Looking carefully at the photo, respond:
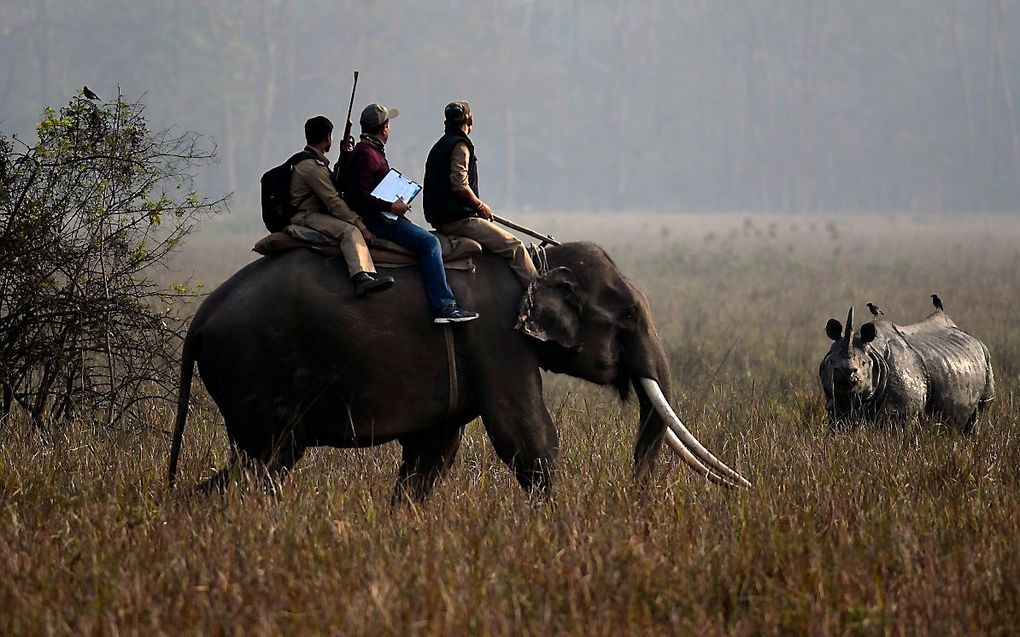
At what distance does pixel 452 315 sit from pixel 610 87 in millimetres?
84424

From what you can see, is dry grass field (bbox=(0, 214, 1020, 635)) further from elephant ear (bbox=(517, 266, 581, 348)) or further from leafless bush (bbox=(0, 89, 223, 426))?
elephant ear (bbox=(517, 266, 581, 348))

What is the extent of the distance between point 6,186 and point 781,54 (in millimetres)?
77045

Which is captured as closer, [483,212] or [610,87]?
[483,212]

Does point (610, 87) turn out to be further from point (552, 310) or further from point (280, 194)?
point (552, 310)

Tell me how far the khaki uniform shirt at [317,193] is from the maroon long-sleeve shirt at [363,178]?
0.07 metres

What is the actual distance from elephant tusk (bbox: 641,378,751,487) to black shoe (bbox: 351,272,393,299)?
57.7 inches

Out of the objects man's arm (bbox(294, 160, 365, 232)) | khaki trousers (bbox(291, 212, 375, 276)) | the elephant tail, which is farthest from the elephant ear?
the elephant tail

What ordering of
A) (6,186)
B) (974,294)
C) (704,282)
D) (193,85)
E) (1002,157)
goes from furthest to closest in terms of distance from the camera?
1. (1002,157)
2. (193,85)
3. (704,282)
4. (974,294)
5. (6,186)

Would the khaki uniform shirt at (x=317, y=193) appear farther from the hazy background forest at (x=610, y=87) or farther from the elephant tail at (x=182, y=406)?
the hazy background forest at (x=610, y=87)

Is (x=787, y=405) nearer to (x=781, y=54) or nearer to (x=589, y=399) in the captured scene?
(x=589, y=399)

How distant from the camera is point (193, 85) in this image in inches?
2707

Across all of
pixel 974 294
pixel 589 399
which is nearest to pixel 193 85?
pixel 974 294

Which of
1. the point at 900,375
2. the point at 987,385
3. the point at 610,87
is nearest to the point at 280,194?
the point at 900,375

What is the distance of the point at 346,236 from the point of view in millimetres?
6387
